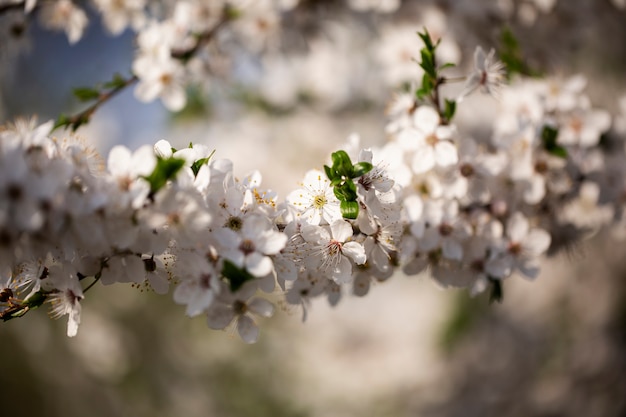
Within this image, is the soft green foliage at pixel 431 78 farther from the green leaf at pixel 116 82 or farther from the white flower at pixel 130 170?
the green leaf at pixel 116 82

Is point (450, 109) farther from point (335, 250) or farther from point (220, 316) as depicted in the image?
point (220, 316)

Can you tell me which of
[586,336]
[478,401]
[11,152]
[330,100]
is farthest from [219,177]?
[586,336]

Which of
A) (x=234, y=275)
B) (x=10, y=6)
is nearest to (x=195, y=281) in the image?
(x=234, y=275)

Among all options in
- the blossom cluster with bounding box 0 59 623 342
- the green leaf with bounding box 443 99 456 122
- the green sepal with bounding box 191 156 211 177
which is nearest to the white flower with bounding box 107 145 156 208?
the blossom cluster with bounding box 0 59 623 342

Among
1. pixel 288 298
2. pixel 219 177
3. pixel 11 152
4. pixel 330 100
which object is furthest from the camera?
pixel 330 100

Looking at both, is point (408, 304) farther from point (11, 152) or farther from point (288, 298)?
point (11, 152)

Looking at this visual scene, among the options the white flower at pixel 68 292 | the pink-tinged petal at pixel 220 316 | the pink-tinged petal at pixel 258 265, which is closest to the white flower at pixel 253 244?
the pink-tinged petal at pixel 258 265

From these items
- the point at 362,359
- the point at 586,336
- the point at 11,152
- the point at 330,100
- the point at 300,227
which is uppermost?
the point at 330,100
